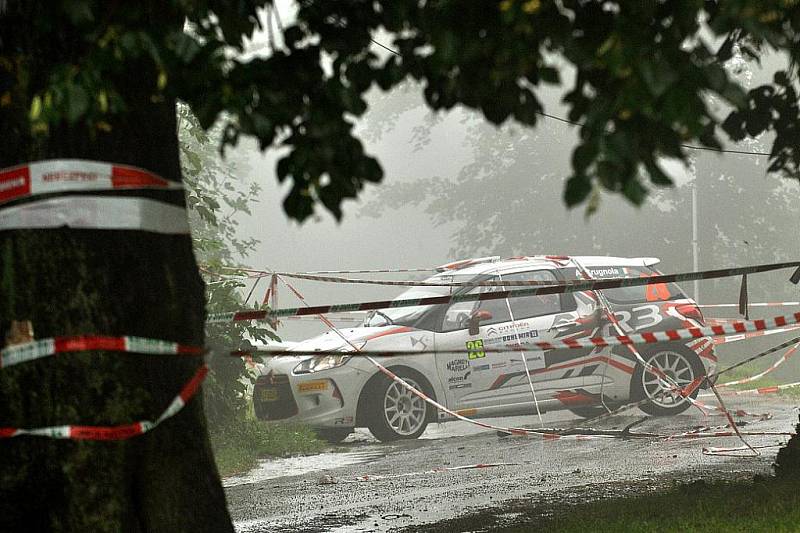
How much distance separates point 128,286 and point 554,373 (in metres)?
7.54

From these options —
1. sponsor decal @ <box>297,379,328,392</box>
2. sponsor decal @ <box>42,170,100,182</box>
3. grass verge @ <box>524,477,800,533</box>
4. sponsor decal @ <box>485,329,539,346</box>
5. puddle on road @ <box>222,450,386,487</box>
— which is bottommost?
grass verge @ <box>524,477,800,533</box>

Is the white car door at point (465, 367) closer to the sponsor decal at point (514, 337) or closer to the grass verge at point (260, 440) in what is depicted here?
the sponsor decal at point (514, 337)

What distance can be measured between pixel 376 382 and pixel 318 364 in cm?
63

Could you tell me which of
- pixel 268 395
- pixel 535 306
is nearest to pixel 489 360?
pixel 535 306

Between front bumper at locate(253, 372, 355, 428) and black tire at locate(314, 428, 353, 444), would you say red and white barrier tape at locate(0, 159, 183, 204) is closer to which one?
front bumper at locate(253, 372, 355, 428)

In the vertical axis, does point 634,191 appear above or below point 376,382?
below

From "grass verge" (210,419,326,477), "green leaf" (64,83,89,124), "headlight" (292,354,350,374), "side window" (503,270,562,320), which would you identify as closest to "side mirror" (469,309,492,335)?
"side window" (503,270,562,320)

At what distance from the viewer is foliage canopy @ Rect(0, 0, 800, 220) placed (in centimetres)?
277

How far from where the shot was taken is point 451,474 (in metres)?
9.41

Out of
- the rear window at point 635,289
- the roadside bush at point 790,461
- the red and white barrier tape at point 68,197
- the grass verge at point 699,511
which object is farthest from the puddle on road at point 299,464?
the red and white barrier tape at point 68,197

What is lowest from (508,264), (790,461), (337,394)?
(790,461)

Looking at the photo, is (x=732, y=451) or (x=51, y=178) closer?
(x=51, y=178)

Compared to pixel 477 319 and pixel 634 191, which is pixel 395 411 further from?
pixel 634 191

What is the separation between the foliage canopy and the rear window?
797 centimetres
